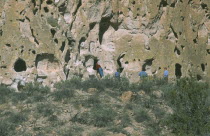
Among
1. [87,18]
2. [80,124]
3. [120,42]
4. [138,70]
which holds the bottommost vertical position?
[80,124]

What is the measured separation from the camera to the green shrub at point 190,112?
892 cm

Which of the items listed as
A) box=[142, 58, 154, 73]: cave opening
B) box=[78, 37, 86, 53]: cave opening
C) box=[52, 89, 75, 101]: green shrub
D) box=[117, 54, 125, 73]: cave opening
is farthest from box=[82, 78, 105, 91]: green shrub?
box=[142, 58, 154, 73]: cave opening

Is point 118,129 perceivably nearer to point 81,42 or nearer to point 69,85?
point 69,85

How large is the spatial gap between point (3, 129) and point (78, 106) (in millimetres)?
2338

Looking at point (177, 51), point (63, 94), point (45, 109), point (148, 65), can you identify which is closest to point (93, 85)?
point (63, 94)

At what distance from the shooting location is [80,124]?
955 centimetres

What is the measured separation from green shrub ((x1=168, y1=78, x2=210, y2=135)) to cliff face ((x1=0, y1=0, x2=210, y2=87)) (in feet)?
21.4

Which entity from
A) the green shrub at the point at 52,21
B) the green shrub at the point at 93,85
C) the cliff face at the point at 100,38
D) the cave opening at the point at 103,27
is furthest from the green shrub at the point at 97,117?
the cave opening at the point at 103,27

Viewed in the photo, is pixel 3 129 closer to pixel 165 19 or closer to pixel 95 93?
pixel 95 93

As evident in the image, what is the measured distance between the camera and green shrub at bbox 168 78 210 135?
8.92 meters

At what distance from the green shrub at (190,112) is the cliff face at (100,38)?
21.4 feet

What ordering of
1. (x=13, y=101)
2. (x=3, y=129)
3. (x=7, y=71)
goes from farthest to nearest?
(x=7, y=71) < (x=13, y=101) < (x=3, y=129)

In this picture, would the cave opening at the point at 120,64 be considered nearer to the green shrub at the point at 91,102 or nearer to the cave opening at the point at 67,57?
the cave opening at the point at 67,57

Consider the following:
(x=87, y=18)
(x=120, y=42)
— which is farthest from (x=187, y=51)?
(x=87, y=18)
